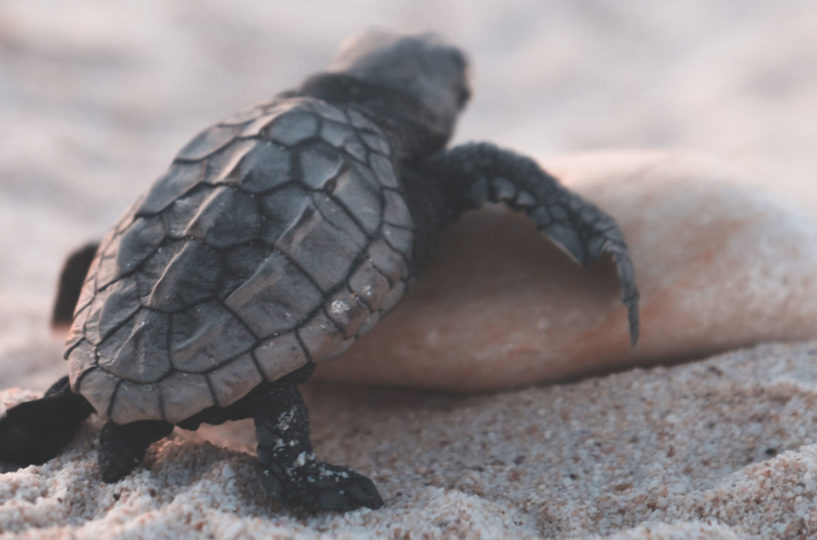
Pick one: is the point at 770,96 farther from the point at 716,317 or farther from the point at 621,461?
the point at 621,461

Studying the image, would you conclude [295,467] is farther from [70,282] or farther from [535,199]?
[70,282]

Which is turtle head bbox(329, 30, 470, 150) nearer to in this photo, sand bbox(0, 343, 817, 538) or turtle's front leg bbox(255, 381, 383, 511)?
sand bbox(0, 343, 817, 538)

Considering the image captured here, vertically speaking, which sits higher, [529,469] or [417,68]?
[417,68]

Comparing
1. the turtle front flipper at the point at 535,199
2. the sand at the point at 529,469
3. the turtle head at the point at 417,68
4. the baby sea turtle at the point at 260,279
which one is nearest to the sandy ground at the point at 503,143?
the sand at the point at 529,469

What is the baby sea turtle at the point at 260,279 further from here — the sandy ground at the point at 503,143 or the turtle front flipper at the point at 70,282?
the turtle front flipper at the point at 70,282

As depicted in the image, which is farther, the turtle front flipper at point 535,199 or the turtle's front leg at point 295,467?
the turtle front flipper at point 535,199

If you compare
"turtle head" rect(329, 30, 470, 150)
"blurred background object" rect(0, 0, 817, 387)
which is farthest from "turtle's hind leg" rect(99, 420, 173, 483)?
"blurred background object" rect(0, 0, 817, 387)

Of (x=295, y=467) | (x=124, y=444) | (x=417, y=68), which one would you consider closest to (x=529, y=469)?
(x=295, y=467)

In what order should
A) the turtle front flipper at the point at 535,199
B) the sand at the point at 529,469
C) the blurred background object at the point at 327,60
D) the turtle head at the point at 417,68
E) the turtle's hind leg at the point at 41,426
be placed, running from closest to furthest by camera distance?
the sand at the point at 529,469 < the turtle's hind leg at the point at 41,426 < the turtle front flipper at the point at 535,199 < the turtle head at the point at 417,68 < the blurred background object at the point at 327,60
